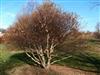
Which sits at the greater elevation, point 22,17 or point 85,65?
point 22,17

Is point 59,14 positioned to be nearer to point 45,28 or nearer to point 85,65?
point 45,28

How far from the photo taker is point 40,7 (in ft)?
A: 39.2

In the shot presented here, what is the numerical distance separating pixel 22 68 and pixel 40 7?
11.7 feet

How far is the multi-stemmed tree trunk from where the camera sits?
1173 centimetres

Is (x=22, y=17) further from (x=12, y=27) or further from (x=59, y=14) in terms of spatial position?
(x=59, y=14)

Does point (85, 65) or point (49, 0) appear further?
point (85, 65)

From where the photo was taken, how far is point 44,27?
11.7 m

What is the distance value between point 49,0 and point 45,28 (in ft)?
5.59

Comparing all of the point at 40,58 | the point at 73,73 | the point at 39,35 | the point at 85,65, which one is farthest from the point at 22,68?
the point at 85,65

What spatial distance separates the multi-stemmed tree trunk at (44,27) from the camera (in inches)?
462

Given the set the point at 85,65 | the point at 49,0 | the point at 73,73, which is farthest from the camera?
the point at 85,65

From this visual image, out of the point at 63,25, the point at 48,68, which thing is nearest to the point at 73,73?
the point at 48,68

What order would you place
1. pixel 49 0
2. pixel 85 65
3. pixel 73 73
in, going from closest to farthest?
pixel 73 73 → pixel 49 0 → pixel 85 65

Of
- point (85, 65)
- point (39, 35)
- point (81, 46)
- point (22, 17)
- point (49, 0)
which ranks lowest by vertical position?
point (85, 65)
